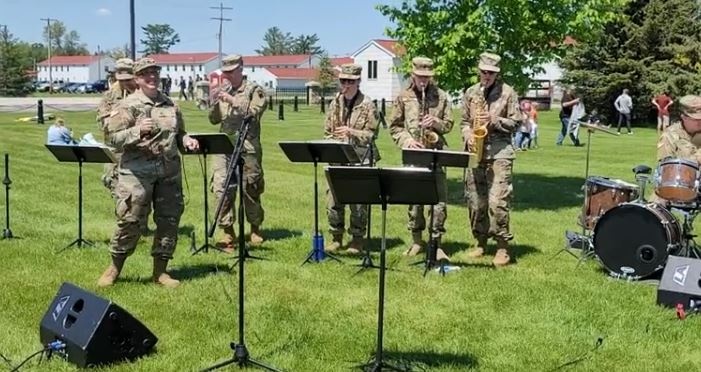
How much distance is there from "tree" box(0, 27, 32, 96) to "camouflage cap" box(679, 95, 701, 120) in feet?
218

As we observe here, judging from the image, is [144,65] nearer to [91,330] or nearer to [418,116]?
[91,330]

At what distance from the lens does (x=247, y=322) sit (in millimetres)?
7043

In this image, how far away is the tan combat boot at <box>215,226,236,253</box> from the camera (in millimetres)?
9789

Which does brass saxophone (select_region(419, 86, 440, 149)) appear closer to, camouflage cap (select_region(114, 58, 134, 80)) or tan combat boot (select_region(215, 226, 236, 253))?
tan combat boot (select_region(215, 226, 236, 253))

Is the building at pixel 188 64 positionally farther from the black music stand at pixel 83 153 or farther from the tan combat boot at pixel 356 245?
the tan combat boot at pixel 356 245

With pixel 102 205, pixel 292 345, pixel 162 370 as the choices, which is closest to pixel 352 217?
pixel 292 345

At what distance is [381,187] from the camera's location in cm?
560

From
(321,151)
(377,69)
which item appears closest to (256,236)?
(321,151)

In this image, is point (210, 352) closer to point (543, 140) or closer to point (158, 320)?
point (158, 320)

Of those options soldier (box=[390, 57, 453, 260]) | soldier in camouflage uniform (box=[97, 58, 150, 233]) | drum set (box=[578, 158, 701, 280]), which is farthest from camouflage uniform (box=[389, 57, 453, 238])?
soldier in camouflage uniform (box=[97, 58, 150, 233])

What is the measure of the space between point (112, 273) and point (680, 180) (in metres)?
5.62

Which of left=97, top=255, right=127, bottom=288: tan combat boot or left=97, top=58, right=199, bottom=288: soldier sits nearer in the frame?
left=97, top=58, right=199, bottom=288: soldier

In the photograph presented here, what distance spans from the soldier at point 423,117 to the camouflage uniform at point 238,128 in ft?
5.40

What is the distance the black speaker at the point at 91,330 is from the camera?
5699 millimetres
